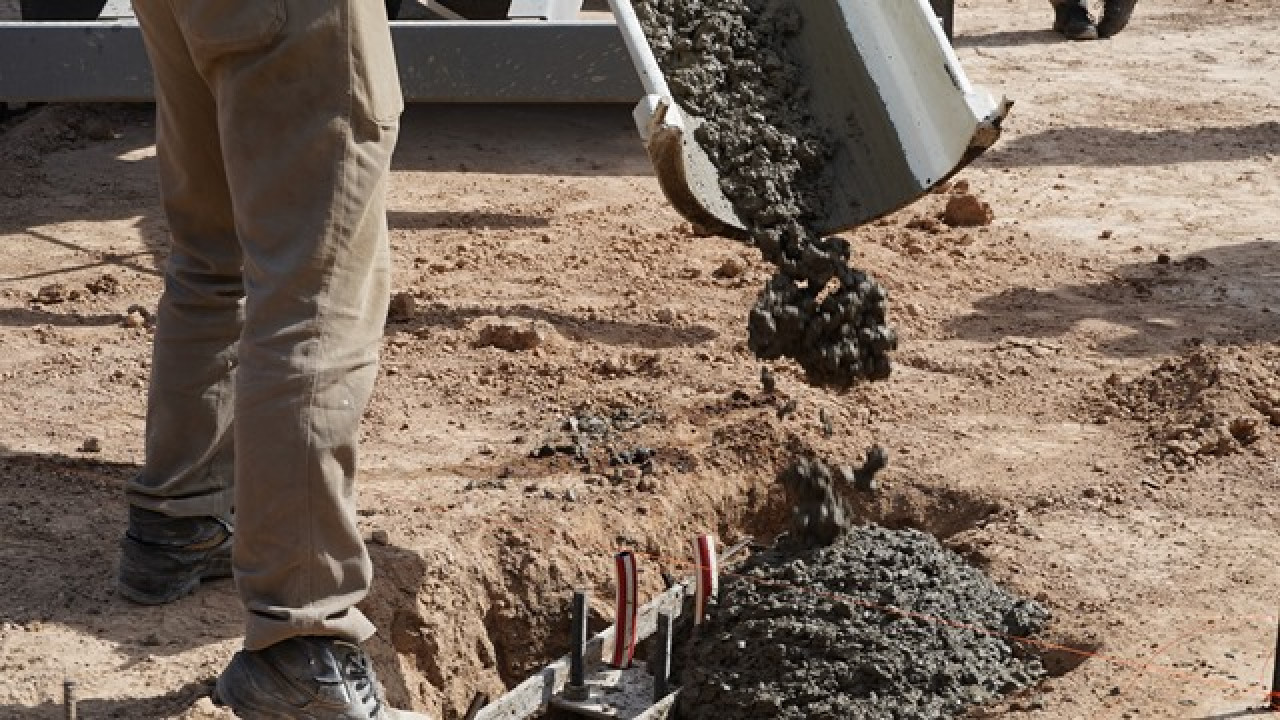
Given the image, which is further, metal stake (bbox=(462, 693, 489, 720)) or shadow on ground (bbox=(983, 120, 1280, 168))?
shadow on ground (bbox=(983, 120, 1280, 168))

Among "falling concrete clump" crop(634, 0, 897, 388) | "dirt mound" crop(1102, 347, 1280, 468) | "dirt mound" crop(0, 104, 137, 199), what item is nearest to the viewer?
"falling concrete clump" crop(634, 0, 897, 388)

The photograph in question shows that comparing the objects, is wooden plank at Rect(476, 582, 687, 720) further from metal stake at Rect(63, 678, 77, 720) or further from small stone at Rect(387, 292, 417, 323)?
small stone at Rect(387, 292, 417, 323)

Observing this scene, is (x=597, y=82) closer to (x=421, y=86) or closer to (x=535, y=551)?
(x=421, y=86)

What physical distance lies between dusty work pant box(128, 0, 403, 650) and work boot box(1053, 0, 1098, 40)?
21.8 feet

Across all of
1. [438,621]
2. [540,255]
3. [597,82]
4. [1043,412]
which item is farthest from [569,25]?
[438,621]

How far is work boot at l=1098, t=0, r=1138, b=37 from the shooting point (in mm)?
9391

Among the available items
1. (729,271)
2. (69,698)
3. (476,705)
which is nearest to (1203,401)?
(729,271)

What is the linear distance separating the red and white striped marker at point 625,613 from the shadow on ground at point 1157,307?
1906 mm

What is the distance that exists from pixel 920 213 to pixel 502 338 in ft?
6.36

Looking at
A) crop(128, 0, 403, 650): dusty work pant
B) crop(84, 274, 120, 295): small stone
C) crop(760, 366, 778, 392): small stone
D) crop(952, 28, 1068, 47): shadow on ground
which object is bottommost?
crop(952, 28, 1068, 47): shadow on ground

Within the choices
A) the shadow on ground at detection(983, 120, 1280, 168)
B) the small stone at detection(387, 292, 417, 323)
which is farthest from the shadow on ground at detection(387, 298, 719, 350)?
the shadow on ground at detection(983, 120, 1280, 168)

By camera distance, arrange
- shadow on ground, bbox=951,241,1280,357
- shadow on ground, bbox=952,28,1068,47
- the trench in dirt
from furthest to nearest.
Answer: shadow on ground, bbox=952,28,1068,47, shadow on ground, bbox=951,241,1280,357, the trench in dirt

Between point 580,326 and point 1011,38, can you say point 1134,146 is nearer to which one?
point 1011,38

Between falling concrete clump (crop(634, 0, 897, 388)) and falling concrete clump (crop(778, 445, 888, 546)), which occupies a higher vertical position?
falling concrete clump (crop(634, 0, 897, 388))
